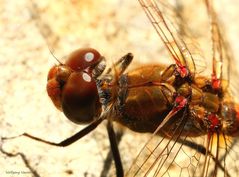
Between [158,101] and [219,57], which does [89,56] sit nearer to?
[158,101]

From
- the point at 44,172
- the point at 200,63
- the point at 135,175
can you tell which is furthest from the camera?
the point at 200,63

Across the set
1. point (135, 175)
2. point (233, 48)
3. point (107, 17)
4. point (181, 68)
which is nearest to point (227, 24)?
point (233, 48)

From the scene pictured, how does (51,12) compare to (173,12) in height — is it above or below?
above

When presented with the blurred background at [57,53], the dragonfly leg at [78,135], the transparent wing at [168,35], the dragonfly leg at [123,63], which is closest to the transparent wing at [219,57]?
the blurred background at [57,53]

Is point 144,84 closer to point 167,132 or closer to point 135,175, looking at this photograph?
point 167,132

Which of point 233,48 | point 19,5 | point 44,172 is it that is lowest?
point 233,48

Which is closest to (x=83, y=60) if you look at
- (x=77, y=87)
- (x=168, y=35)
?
(x=77, y=87)

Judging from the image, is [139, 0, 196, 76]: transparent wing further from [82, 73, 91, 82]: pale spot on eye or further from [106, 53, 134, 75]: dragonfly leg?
[82, 73, 91, 82]: pale spot on eye
